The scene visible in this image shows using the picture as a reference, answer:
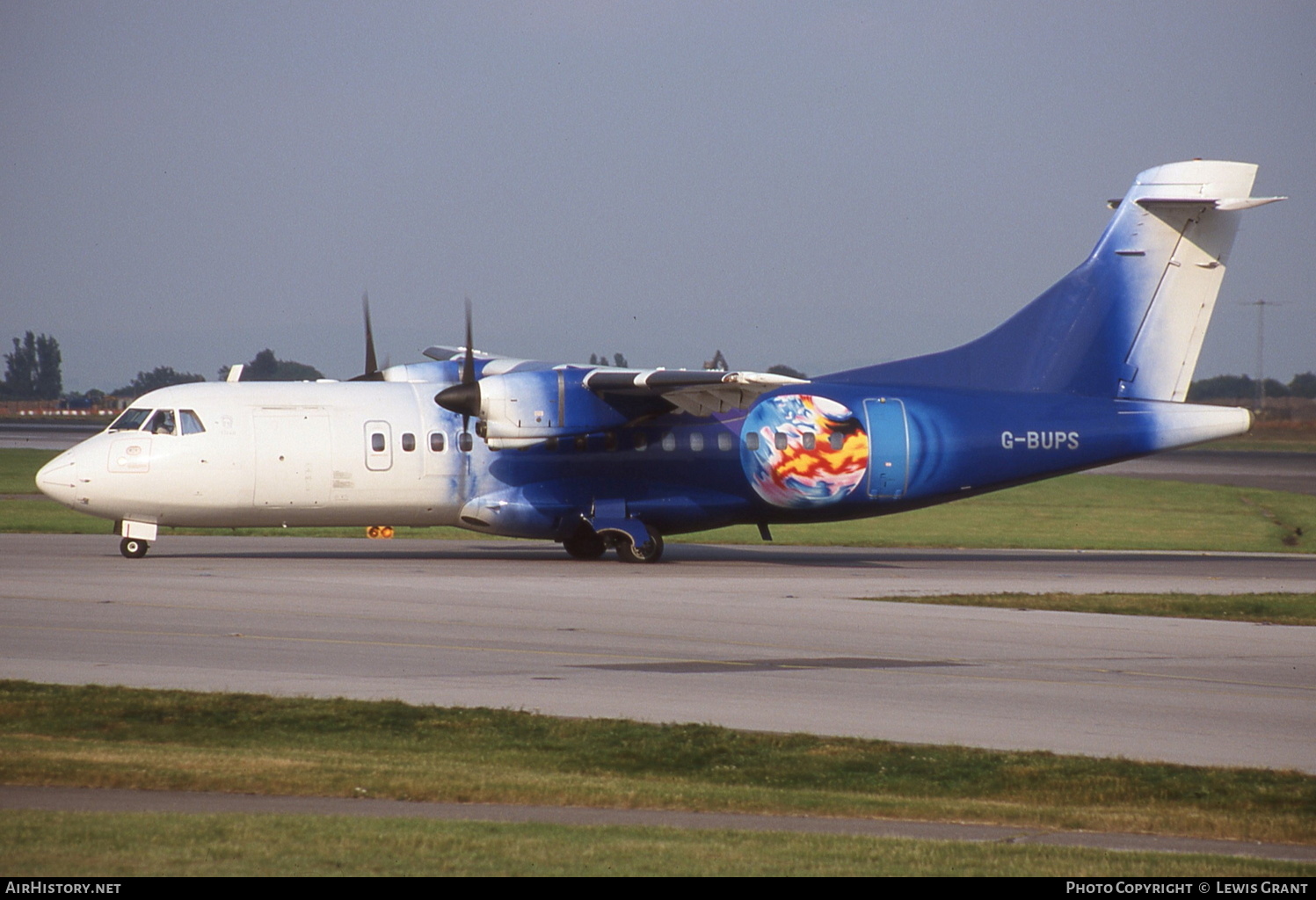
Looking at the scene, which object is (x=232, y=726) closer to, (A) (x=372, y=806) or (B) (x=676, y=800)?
(A) (x=372, y=806)

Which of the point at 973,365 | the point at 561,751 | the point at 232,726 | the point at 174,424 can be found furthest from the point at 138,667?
the point at 973,365

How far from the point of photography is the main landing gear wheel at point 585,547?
27.5 metres

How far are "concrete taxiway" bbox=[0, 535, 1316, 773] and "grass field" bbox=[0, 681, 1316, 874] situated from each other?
30.8 inches

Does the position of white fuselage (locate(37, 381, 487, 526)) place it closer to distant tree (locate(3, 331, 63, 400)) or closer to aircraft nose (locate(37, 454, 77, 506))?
aircraft nose (locate(37, 454, 77, 506))

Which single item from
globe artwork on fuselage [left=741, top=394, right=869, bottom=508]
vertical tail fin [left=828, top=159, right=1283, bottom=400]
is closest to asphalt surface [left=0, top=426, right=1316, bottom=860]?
globe artwork on fuselage [left=741, top=394, right=869, bottom=508]

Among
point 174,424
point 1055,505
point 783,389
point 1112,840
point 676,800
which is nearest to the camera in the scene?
point 1112,840

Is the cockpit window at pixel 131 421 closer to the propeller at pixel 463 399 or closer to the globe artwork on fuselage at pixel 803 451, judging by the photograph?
the propeller at pixel 463 399

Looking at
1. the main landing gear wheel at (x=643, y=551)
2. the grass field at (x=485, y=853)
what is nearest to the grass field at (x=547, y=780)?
the grass field at (x=485, y=853)

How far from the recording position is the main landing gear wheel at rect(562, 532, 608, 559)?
27.5 m

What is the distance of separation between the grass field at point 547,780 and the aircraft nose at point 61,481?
40.8ft

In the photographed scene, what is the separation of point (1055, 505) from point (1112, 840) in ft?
129

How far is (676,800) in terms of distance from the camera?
9.10m

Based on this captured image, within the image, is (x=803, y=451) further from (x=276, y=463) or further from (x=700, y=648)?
(x=700, y=648)

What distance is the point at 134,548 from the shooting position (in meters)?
25.1
